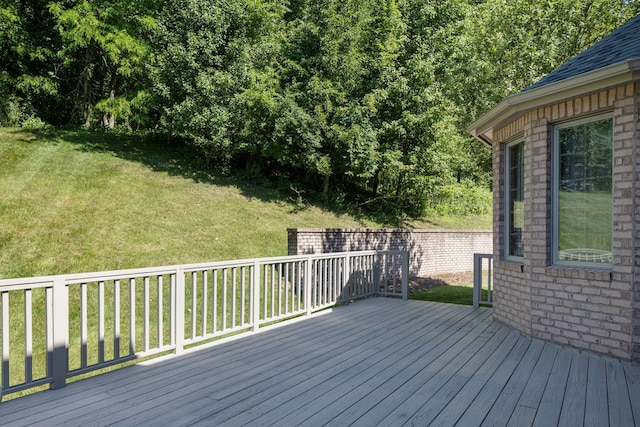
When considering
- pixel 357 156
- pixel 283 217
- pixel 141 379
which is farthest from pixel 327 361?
pixel 357 156

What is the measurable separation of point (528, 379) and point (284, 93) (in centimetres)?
1171

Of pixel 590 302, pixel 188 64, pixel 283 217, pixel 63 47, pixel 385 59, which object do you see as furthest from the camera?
pixel 63 47

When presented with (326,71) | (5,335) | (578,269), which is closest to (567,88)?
(578,269)

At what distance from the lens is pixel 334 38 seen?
13359 millimetres

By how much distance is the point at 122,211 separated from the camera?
10.3m

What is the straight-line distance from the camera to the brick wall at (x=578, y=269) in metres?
3.86

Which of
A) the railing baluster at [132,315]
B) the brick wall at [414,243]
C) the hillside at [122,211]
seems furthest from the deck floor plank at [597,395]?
the hillside at [122,211]

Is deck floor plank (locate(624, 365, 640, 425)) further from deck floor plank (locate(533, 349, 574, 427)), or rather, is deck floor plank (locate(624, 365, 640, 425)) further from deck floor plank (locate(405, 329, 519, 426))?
deck floor plank (locate(405, 329, 519, 426))

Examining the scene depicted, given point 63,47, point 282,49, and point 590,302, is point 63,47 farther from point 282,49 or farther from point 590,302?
point 590,302

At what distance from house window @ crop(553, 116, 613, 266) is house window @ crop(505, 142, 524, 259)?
2.17ft

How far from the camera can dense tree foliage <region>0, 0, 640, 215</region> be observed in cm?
1311

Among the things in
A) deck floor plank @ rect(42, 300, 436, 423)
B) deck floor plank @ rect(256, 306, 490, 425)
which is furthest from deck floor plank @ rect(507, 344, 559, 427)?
deck floor plank @ rect(42, 300, 436, 423)

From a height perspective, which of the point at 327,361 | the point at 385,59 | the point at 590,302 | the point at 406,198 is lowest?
the point at 327,361

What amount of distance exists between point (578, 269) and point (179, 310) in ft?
13.2
